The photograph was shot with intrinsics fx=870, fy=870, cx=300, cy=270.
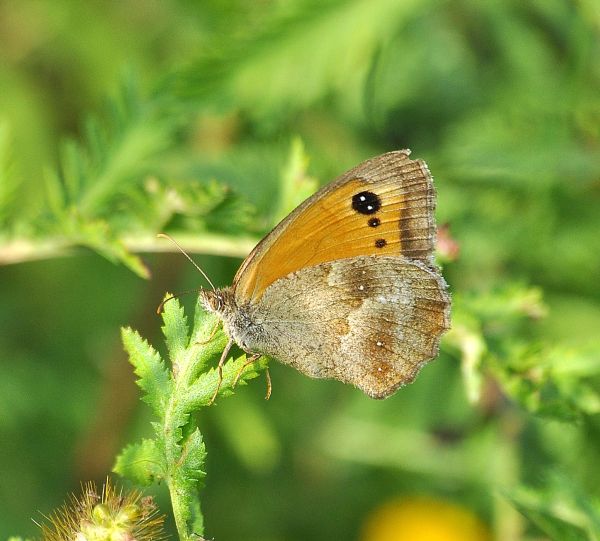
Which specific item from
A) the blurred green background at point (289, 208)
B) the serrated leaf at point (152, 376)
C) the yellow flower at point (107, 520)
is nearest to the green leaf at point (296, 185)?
the blurred green background at point (289, 208)

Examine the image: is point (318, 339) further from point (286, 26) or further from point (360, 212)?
point (286, 26)

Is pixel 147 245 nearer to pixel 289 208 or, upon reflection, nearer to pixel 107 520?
pixel 289 208

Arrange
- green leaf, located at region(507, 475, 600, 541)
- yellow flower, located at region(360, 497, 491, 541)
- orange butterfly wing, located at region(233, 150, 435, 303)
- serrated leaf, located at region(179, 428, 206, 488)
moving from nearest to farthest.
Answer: serrated leaf, located at region(179, 428, 206, 488)
green leaf, located at region(507, 475, 600, 541)
orange butterfly wing, located at region(233, 150, 435, 303)
yellow flower, located at region(360, 497, 491, 541)

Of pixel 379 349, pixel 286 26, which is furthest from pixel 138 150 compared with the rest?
pixel 379 349

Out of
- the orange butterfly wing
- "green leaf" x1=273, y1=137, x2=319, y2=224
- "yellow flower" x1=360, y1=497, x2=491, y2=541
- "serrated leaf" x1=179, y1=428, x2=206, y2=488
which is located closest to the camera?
"serrated leaf" x1=179, y1=428, x2=206, y2=488

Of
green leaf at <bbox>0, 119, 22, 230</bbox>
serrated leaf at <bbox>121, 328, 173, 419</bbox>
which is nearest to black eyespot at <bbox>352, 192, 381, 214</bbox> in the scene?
serrated leaf at <bbox>121, 328, 173, 419</bbox>

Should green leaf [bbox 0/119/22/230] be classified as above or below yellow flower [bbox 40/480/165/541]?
above

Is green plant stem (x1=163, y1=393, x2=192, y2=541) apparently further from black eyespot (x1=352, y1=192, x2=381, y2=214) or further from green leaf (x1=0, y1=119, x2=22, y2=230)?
green leaf (x1=0, y1=119, x2=22, y2=230)
